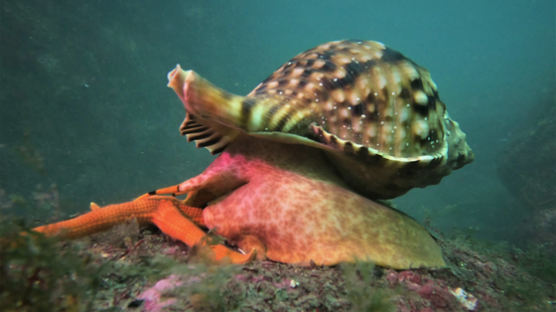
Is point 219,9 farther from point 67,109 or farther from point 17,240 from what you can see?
point 17,240

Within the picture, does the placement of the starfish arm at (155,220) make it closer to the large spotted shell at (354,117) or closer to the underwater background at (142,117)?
the underwater background at (142,117)

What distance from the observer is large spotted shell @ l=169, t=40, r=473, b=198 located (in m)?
1.75

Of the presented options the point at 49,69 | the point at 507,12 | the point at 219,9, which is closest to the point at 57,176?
the point at 49,69

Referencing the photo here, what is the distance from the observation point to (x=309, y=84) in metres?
1.99

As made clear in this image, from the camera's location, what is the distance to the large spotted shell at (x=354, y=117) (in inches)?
68.7

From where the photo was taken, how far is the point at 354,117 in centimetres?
197

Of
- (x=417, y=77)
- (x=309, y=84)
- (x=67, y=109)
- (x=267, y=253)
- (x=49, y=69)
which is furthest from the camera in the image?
(x=67, y=109)

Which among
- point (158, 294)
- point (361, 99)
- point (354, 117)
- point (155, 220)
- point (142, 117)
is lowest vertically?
point (158, 294)

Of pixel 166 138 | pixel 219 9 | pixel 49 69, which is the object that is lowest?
pixel 166 138

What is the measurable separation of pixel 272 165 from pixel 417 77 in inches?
Result: 57.6

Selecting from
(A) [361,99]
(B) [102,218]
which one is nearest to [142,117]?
(B) [102,218]

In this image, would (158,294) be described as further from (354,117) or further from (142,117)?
(142,117)

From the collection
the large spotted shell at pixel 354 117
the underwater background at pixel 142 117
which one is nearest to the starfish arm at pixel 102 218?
the underwater background at pixel 142 117

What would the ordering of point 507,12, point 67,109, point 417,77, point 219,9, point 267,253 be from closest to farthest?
point 267,253 → point 417,77 → point 67,109 → point 219,9 → point 507,12
